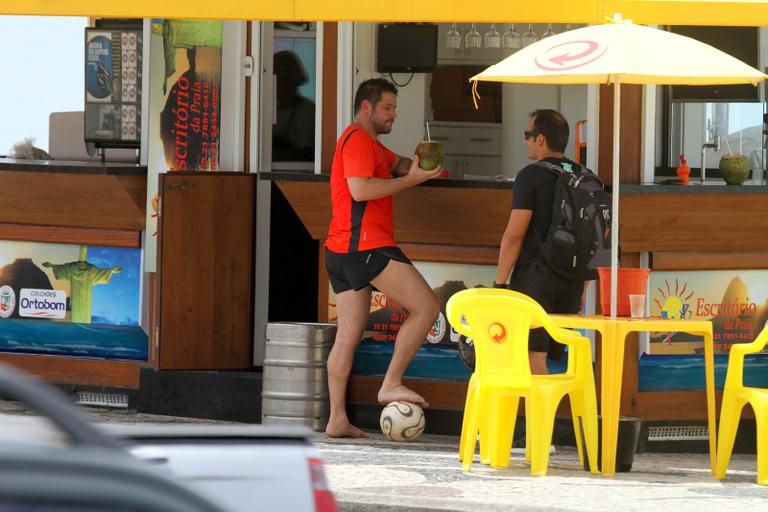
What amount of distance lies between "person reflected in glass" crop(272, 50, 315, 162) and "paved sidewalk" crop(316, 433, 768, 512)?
2040mm

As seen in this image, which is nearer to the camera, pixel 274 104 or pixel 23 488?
pixel 23 488

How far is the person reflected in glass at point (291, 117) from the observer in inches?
394

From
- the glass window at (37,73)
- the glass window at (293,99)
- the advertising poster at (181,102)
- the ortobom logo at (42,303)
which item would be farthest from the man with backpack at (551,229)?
the glass window at (37,73)

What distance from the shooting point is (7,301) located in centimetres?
1012

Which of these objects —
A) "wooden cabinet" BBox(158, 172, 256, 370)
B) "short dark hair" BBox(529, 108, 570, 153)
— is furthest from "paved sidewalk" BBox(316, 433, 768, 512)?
"short dark hair" BBox(529, 108, 570, 153)

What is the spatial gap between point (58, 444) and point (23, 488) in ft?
1.06

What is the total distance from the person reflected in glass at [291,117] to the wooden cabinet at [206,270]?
44 cm

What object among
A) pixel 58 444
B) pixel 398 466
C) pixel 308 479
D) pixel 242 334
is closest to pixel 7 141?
pixel 242 334

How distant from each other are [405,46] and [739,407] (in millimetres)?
3438

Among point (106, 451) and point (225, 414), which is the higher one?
point (106, 451)

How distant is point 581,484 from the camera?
7.39m

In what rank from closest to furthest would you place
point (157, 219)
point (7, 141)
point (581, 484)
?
point (581, 484) → point (157, 219) → point (7, 141)

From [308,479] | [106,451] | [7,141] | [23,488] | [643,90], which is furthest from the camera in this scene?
[7,141]

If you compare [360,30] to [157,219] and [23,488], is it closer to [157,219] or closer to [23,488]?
[157,219]
